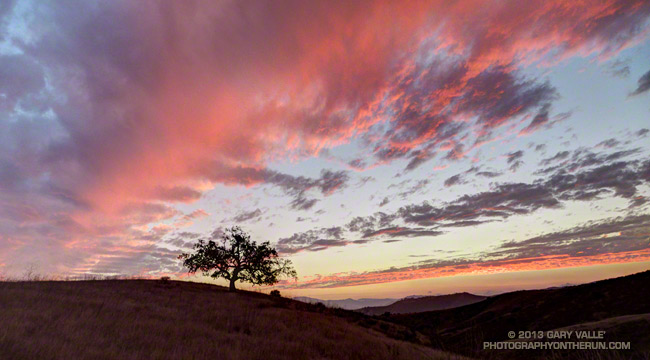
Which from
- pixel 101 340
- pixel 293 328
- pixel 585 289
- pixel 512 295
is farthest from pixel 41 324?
pixel 512 295

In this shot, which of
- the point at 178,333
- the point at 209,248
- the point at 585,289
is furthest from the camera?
the point at 585,289

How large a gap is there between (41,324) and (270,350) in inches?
337

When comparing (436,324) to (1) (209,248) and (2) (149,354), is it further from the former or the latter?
(2) (149,354)

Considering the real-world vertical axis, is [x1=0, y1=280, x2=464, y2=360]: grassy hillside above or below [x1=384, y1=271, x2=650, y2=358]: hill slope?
above

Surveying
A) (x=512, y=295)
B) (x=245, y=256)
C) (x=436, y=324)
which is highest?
(x=245, y=256)

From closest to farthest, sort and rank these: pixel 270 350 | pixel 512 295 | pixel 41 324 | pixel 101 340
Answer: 1. pixel 101 340
2. pixel 41 324
3. pixel 270 350
4. pixel 512 295

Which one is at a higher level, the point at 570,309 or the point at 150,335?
the point at 150,335

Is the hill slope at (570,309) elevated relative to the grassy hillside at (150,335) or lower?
lower

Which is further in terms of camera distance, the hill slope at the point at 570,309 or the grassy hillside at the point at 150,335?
the hill slope at the point at 570,309

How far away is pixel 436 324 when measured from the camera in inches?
2625

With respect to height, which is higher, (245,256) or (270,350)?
(245,256)

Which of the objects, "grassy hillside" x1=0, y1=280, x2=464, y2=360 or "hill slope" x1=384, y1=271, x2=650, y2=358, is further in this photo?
"hill slope" x1=384, y1=271, x2=650, y2=358

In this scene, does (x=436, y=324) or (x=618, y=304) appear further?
(x=436, y=324)

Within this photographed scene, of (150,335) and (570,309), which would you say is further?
(570,309)
